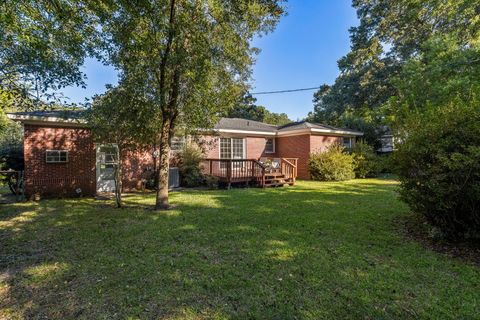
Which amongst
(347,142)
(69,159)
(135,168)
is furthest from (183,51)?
(347,142)

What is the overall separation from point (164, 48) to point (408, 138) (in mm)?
6056

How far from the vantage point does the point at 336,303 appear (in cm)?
288

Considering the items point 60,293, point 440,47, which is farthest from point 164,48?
point 440,47

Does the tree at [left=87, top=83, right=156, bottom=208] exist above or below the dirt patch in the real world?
above

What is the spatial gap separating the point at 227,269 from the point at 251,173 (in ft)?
29.0

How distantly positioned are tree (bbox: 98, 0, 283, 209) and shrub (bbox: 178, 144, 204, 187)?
444 cm

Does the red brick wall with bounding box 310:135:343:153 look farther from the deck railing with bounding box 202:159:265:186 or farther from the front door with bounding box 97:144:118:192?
the front door with bounding box 97:144:118:192

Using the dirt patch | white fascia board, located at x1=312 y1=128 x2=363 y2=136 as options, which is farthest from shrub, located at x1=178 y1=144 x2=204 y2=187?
the dirt patch

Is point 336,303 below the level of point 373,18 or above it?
below

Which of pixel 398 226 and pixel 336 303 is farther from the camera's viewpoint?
pixel 398 226

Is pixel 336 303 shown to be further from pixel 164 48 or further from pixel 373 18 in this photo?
pixel 373 18

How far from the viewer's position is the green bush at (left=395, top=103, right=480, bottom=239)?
4.09 m

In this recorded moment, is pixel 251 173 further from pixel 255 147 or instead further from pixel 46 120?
pixel 46 120

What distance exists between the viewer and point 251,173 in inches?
491
